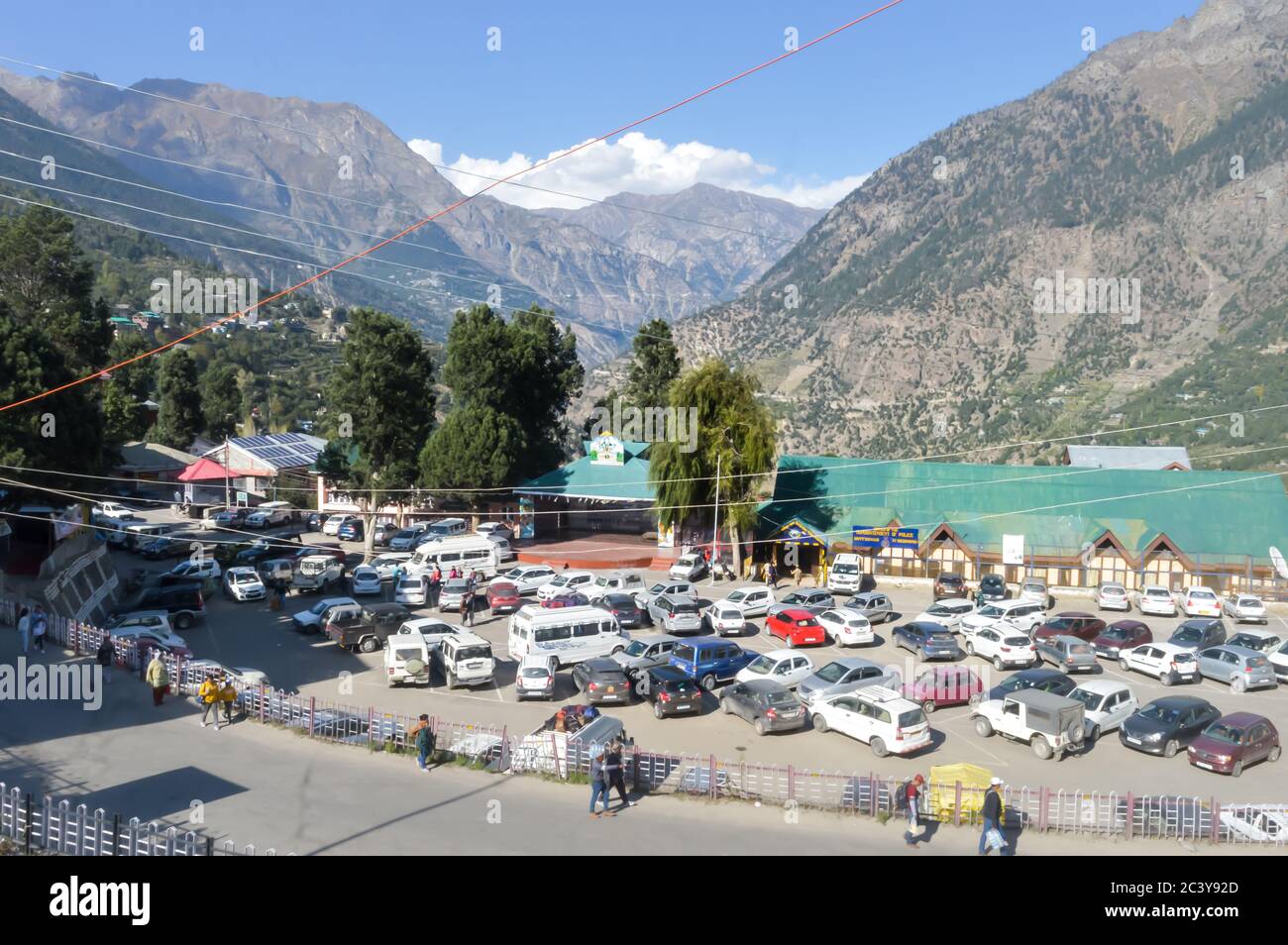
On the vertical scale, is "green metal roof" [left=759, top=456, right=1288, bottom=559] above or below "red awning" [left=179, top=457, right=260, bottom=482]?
below

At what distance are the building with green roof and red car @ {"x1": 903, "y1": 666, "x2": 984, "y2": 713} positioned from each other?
18717 mm

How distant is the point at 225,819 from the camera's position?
15.0 meters

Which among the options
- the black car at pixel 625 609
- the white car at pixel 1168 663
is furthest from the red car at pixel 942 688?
the black car at pixel 625 609

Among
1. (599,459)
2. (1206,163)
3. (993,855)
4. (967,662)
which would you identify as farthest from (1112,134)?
(993,855)

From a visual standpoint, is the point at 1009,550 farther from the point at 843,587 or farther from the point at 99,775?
the point at 99,775

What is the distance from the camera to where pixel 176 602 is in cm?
3180

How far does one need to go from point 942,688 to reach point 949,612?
30.9ft

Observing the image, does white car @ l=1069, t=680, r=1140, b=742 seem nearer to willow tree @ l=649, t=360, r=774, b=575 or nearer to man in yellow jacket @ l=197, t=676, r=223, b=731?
man in yellow jacket @ l=197, t=676, r=223, b=731

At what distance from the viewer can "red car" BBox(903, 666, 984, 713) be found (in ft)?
77.8

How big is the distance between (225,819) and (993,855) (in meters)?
12.8

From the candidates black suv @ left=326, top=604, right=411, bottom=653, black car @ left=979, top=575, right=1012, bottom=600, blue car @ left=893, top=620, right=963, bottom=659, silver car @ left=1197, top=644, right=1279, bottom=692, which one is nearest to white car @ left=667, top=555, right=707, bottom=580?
black car @ left=979, top=575, right=1012, bottom=600

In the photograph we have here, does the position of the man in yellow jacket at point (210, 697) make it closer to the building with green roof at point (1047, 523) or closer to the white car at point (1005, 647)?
the white car at point (1005, 647)

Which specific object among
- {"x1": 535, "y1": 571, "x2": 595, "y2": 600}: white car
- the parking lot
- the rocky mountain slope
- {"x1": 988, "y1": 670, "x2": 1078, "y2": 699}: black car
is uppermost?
the rocky mountain slope

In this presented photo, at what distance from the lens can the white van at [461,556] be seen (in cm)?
4000
